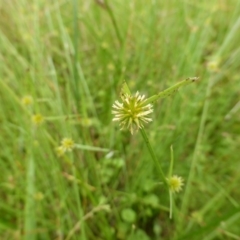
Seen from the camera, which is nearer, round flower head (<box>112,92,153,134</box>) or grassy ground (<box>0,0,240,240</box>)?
round flower head (<box>112,92,153,134</box>)

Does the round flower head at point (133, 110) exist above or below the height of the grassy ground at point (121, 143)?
below

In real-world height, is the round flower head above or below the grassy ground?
below

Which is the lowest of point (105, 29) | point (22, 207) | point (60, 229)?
point (60, 229)

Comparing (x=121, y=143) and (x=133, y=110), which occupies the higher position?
(x=121, y=143)

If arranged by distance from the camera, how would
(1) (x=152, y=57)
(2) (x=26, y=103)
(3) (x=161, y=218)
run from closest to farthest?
(2) (x=26, y=103), (3) (x=161, y=218), (1) (x=152, y=57)

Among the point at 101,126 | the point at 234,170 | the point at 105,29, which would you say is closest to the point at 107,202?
the point at 101,126

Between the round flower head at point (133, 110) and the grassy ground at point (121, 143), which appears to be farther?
the grassy ground at point (121, 143)

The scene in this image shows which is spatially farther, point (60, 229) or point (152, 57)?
point (152, 57)

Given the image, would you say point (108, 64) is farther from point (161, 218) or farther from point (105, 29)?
point (161, 218)
